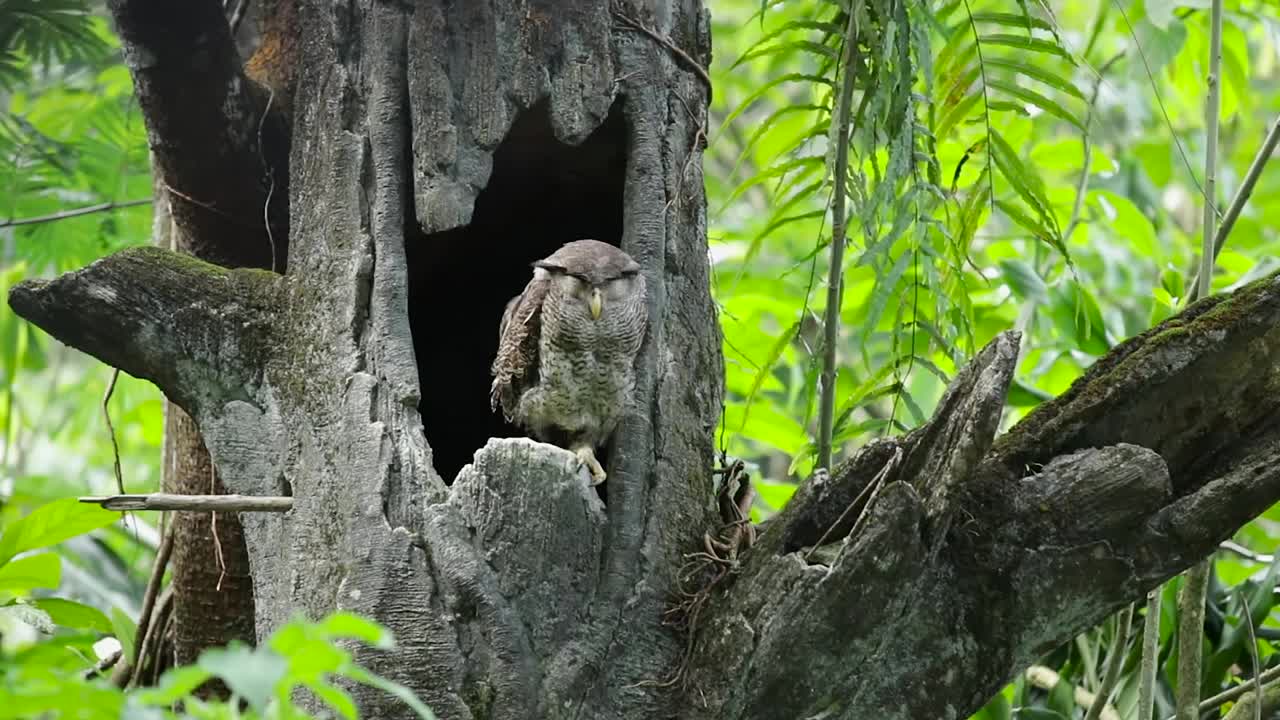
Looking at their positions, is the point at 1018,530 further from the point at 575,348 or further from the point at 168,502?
the point at 168,502

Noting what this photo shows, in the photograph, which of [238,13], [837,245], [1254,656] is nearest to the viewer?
[837,245]

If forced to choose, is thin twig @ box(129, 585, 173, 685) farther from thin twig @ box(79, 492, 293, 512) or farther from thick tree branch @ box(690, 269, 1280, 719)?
thick tree branch @ box(690, 269, 1280, 719)

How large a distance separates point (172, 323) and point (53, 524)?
67cm

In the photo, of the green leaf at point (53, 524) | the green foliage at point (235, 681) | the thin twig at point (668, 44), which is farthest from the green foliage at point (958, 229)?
the green foliage at point (235, 681)

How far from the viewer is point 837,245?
137 inches

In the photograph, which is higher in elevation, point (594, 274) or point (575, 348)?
point (594, 274)

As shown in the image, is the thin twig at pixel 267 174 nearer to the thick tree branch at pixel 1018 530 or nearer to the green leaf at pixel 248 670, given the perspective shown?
the thick tree branch at pixel 1018 530

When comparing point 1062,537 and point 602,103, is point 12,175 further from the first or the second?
point 1062,537

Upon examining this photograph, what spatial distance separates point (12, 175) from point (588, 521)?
118 inches

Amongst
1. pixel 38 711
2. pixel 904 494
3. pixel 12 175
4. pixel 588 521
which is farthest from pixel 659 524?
pixel 12 175

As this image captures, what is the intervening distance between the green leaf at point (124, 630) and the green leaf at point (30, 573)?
859mm

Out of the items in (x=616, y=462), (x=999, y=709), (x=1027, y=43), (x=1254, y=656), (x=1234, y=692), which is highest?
(x=1027, y=43)

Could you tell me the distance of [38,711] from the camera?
1.57 m

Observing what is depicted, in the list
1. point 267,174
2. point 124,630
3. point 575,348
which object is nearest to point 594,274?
point 575,348
